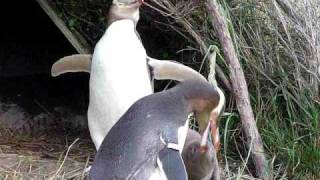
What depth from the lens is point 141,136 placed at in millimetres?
2465

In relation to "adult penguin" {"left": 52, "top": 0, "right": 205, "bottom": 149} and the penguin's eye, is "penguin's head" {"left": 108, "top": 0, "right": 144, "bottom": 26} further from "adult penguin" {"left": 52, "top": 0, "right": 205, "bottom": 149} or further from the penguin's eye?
the penguin's eye

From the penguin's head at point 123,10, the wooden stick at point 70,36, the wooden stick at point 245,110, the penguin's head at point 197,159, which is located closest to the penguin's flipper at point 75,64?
the penguin's head at point 123,10

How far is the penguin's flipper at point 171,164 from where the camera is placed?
2.35 meters

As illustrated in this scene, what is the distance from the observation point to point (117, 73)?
3316mm

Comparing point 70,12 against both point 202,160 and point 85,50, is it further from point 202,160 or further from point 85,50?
point 202,160

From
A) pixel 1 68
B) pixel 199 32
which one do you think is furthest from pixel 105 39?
pixel 1 68

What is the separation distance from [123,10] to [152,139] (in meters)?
1.26

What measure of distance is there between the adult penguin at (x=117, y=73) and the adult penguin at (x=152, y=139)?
27.0 inches

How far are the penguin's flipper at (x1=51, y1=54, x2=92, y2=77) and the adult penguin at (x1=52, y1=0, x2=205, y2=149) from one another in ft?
0.92

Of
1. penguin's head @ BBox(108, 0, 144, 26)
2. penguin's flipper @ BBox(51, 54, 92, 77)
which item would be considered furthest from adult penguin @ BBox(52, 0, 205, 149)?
penguin's flipper @ BBox(51, 54, 92, 77)

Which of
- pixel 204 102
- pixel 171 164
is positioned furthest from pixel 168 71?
pixel 171 164

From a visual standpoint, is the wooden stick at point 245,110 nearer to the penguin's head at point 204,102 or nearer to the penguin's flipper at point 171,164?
the penguin's head at point 204,102

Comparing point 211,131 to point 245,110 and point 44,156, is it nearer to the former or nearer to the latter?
point 245,110

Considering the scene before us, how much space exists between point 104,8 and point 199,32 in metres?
0.66
